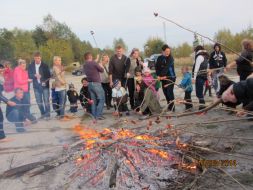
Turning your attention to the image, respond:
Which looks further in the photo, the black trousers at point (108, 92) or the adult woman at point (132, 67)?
the black trousers at point (108, 92)

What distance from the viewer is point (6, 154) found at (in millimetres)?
6719

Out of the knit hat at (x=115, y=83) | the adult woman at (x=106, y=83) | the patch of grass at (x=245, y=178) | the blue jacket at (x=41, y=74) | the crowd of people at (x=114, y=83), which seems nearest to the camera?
the patch of grass at (x=245, y=178)

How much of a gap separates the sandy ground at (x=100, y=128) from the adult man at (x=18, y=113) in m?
0.23

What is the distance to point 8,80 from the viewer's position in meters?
9.66

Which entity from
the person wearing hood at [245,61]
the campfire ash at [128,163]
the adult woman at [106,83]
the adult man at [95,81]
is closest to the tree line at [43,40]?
the adult woman at [106,83]

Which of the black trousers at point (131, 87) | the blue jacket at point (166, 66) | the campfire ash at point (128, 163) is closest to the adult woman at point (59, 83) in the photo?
the black trousers at point (131, 87)

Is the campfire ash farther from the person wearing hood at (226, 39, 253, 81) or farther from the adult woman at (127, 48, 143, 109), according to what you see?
the adult woman at (127, 48, 143, 109)

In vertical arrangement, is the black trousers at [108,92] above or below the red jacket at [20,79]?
below

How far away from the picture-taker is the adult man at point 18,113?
8906 millimetres

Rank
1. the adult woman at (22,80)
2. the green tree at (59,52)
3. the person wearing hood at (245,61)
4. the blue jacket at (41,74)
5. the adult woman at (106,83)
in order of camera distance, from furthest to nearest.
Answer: the green tree at (59,52) < the adult woman at (106,83) < the blue jacket at (41,74) < the adult woman at (22,80) < the person wearing hood at (245,61)

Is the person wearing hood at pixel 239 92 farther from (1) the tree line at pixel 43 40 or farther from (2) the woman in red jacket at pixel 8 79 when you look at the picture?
(1) the tree line at pixel 43 40

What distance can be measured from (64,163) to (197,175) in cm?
226

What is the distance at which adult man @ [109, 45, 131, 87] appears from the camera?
10.0m
